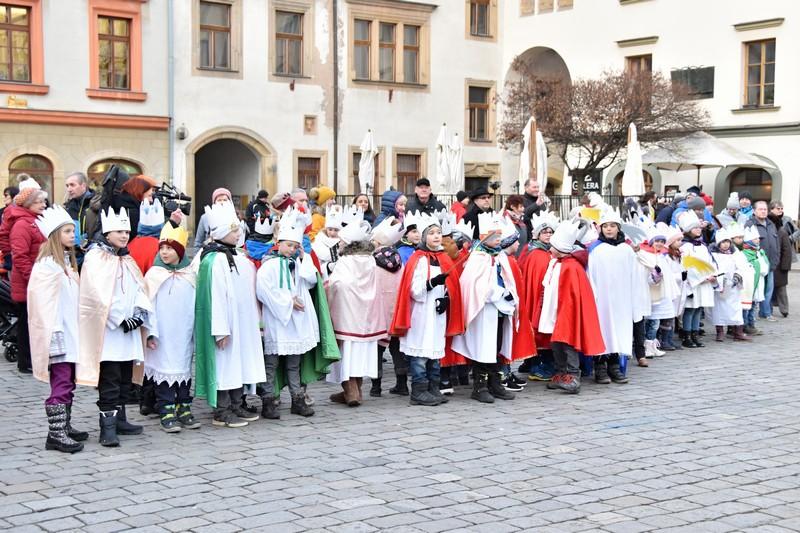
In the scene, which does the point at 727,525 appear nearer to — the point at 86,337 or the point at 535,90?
the point at 86,337

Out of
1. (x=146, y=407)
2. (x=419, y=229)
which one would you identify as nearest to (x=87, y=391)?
(x=146, y=407)

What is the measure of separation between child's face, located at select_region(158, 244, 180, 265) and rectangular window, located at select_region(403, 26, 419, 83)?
25.0 m

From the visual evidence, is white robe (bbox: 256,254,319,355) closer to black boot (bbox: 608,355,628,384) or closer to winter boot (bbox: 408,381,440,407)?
winter boot (bbox: 408,381,440,407)

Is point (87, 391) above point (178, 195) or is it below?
below

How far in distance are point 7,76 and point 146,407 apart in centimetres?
1924

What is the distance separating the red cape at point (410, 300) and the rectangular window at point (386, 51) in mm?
23207

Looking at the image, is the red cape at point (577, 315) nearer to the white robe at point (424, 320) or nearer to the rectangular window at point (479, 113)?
the white robe at point (424, 320)

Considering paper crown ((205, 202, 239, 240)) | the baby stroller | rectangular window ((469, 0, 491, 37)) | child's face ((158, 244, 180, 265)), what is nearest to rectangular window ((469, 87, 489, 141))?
rectangular window ((469, 0, 491, 37))

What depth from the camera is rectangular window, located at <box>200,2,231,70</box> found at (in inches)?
1120

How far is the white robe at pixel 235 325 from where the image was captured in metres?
7.98

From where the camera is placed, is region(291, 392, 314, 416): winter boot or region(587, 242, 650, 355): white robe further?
region(587, 242, 650, 355): white robe

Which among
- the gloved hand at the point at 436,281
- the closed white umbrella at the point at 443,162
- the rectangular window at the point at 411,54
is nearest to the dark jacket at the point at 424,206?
the gloved hand at the point at 436,281

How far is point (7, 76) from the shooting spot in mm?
25297

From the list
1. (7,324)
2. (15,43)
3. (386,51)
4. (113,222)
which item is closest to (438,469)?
(113,222)
